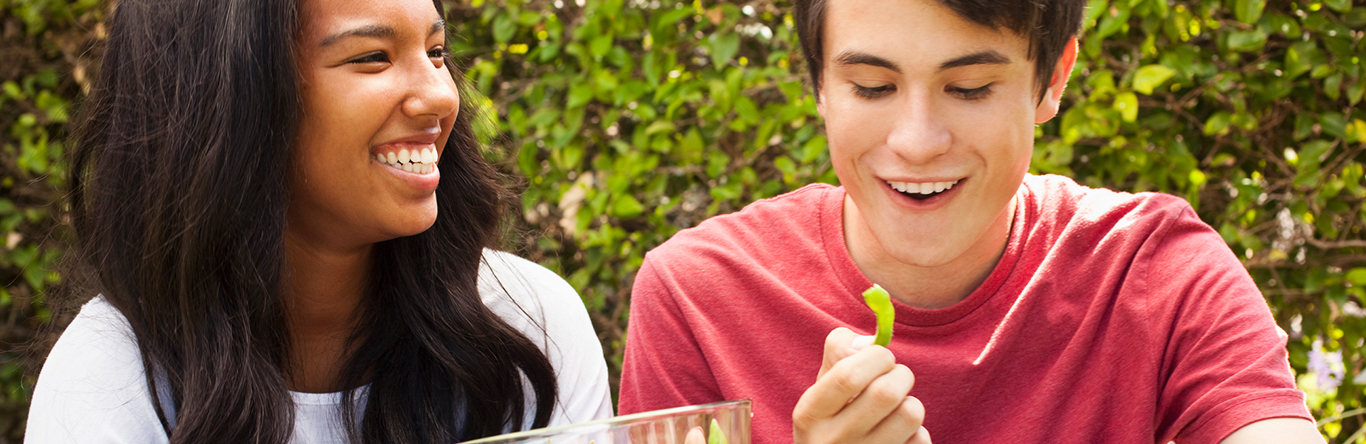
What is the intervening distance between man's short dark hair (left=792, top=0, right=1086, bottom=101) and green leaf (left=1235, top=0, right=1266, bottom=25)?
982mm

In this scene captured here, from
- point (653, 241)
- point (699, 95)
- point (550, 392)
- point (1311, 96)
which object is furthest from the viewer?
point (653, 241)

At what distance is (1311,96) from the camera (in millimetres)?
2543

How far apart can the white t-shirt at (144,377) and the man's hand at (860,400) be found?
734mm

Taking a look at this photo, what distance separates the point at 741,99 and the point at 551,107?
640mm

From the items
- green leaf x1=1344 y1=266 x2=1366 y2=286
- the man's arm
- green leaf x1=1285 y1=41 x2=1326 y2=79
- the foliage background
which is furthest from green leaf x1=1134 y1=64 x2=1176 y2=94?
the man's arm

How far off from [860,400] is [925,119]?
49 centimetres

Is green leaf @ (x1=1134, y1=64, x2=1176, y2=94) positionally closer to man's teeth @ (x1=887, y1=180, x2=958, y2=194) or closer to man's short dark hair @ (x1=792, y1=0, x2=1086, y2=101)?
man's short dark hair @ (x1=792, y1=0, x2=1086, y2=101)

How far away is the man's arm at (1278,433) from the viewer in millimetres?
1352

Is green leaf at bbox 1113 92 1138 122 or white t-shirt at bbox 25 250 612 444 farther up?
green leaf at bbox 1113 92 1138 122

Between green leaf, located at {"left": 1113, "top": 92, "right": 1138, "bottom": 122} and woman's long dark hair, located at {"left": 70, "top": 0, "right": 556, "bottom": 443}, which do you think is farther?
green leaf, located at {"left": 1113, "top": 92, "right": 1138, "bottom": 122}

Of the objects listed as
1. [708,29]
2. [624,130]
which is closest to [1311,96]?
[708,29]

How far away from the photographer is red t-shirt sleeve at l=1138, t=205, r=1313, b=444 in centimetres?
138

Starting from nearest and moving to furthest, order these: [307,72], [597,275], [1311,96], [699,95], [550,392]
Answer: [307,72], [550,392], [1311,96], [699,95], [597,275]

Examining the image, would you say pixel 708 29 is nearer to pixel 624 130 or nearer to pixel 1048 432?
pixel 624 130
